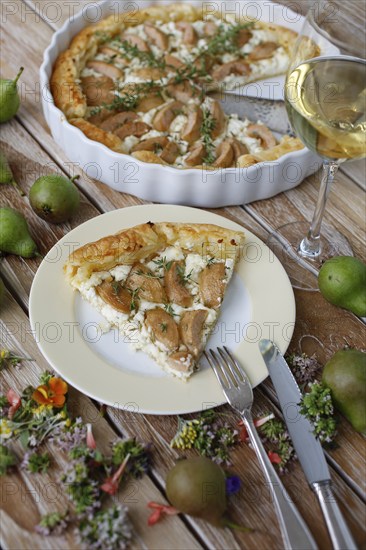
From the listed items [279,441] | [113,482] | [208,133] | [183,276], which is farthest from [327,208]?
[113,482]

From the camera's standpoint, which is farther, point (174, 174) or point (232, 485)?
point (174, 174)

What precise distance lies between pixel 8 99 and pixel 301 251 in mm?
1475

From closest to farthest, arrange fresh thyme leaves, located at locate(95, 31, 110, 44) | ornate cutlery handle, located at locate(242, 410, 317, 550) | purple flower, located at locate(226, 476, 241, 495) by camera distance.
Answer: ornate cutlery handle, located at locate(242, 410, 317, 550), purple flower, located at locate(226, 476, 241, 495), fresh thyme leaves, located at locate(95, 31, 110, 44)

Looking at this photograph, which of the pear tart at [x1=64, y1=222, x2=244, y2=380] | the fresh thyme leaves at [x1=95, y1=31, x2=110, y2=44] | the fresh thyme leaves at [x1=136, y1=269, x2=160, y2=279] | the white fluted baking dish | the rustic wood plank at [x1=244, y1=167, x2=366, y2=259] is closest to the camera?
the pear tart at [x1=64, y1=222, x2=244, y2=380]

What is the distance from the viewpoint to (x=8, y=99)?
2.94m

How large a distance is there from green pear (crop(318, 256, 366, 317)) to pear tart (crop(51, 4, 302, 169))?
68 centimetres

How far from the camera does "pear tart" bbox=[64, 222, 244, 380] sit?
2170 mm

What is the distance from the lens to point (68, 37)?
322 cm

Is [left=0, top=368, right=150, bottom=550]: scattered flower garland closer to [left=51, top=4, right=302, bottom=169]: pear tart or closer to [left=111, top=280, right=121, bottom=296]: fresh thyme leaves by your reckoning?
[left=111, top=280, right=121, bottom=296]: fresh thyme leaves

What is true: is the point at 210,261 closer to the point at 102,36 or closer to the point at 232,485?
the point at 232,485

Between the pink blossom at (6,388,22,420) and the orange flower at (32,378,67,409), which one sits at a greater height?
the pink blossom at (6,388,22,420)

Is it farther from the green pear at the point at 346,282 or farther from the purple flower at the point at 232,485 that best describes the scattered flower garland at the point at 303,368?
the purple flower at the point at 232,485

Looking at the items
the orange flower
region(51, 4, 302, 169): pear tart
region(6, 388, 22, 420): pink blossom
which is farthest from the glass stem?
region(6, 388, 22, 420): pink blossom

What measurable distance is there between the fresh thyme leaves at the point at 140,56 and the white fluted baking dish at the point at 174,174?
19.5 inches
